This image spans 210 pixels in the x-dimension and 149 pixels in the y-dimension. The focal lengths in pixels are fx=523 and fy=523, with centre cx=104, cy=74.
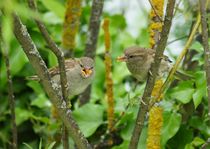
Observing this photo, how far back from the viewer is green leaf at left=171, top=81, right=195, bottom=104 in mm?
2732

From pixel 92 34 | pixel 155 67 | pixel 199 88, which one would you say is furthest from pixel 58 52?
pixel 92 34

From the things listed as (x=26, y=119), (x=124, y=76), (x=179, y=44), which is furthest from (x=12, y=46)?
(x=179, y=44)

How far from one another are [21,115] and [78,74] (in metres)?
0.69

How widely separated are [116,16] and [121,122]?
5.48ft

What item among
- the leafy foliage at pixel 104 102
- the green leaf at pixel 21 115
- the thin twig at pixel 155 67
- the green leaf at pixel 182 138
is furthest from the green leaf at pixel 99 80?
the thin twig at pixel 155 67

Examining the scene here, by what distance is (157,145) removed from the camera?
7.98 ft

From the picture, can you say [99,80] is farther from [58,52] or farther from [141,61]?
[58,52]

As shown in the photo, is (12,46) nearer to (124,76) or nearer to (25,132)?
(25,132)

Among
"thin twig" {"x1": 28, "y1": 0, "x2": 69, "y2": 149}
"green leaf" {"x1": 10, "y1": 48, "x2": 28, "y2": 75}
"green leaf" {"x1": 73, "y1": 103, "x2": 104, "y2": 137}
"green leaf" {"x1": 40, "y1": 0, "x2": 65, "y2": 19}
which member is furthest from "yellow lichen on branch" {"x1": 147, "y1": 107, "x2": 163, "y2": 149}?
"green leaf" {"x1": 10, "y1": 48, "x2": 28, "y2": 75}

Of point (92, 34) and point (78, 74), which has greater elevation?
point (92, 34)

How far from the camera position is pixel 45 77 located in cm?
206

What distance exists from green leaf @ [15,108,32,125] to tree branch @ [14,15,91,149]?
1.53 meters

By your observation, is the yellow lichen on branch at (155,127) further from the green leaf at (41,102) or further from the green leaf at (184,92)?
the green leaf at (41,102)

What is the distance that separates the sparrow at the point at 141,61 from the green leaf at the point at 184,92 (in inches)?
4.9
